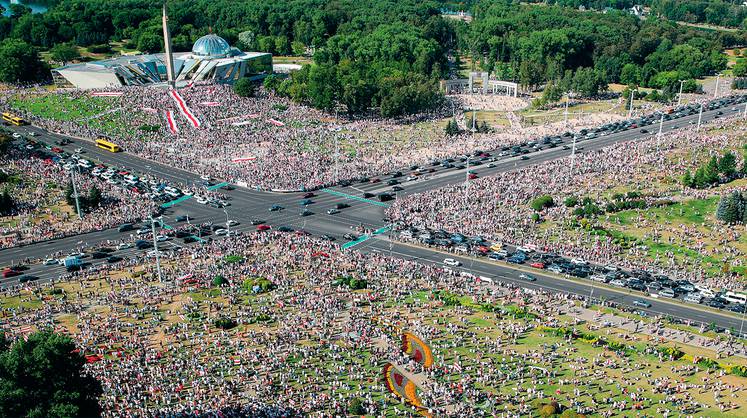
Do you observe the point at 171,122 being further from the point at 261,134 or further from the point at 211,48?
the point at 211,48

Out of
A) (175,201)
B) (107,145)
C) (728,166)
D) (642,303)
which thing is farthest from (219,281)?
(728,166)

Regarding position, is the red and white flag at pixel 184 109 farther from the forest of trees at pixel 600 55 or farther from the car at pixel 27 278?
the forest of trees at pixel 600 55

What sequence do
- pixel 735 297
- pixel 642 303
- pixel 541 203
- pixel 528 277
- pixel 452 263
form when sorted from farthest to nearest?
pixel 541 203, pixel 452 263, pixel 528 277, pixel 735 297, pixel 642 303

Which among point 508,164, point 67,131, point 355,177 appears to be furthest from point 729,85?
point 67,131

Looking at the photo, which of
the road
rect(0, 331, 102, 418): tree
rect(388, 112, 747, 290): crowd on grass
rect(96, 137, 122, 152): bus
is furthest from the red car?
rect(96, 137, 122, 152): bus

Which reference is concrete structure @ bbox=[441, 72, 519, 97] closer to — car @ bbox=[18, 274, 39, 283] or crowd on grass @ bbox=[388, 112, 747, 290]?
crowd on grass @ bbox=[388, 112, 747, 290]

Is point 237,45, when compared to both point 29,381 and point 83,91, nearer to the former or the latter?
point 83,91

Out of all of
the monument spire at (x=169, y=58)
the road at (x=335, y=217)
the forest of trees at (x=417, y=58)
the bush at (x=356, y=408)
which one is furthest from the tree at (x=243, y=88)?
the bush at (x=356, y=408)
